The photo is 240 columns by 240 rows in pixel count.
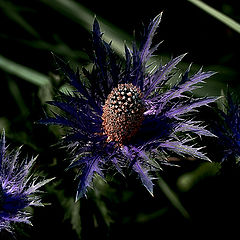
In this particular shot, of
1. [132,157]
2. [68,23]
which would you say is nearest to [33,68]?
[68,23]

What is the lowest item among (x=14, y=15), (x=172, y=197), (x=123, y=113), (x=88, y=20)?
(x=172, y=197)

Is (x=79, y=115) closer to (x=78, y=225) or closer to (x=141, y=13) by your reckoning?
(x=78, y=225)

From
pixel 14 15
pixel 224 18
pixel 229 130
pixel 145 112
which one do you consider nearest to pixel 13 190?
pixel 145 112

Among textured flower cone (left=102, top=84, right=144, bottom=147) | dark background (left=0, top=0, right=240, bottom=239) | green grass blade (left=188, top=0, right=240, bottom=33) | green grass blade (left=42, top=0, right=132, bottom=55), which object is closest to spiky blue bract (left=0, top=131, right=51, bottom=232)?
dark background (left=0, top=0, right=240, bottom=239)

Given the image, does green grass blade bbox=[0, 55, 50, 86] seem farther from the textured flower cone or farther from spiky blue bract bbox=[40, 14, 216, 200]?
the textured flower cone

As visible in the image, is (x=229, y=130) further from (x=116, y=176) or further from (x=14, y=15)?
(x=14, y=15)

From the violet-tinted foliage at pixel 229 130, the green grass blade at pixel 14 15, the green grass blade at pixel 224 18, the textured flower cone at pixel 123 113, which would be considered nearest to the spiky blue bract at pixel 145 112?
the textured flower cone at pixel 123 113
